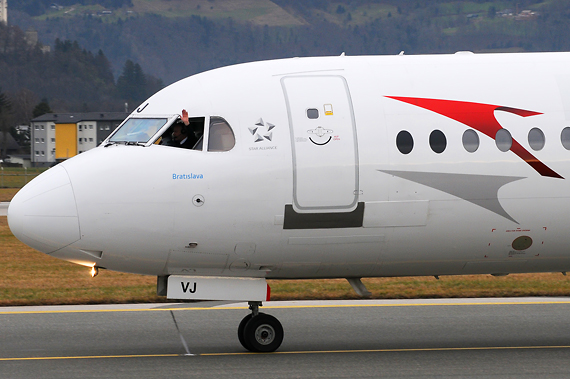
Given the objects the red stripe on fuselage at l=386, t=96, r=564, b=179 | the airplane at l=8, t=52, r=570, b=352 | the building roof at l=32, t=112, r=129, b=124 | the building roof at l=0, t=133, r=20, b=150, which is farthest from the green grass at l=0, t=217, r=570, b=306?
the building roof at l=0, t=133, r=20, b=150

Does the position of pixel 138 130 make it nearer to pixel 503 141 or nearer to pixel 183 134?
pixel 183 134

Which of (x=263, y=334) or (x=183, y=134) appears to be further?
(x=263, y=334)

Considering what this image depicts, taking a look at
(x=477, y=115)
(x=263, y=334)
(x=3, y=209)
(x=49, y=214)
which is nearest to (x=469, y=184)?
(x=477, y=115)

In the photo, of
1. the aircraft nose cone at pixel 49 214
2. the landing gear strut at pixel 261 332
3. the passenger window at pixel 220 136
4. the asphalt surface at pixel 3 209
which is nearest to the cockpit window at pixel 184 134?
the passenger window at pixel 220 136

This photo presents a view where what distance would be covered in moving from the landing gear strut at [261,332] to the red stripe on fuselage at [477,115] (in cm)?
332

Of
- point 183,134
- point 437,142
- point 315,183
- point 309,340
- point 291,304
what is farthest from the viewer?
point 291,304

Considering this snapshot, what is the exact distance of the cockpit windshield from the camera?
1079cm

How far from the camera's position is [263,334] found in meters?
11.5

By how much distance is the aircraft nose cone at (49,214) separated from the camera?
33.8 feet

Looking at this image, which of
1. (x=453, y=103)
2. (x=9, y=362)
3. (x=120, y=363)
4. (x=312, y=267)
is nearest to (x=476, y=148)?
(x=453, y=103)

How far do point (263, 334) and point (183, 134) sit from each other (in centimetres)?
287

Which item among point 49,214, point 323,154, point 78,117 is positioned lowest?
point 49,214

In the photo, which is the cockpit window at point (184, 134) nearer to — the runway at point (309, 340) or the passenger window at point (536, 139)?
the runway at point (309, 340)

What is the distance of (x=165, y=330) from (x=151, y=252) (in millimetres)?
3077
